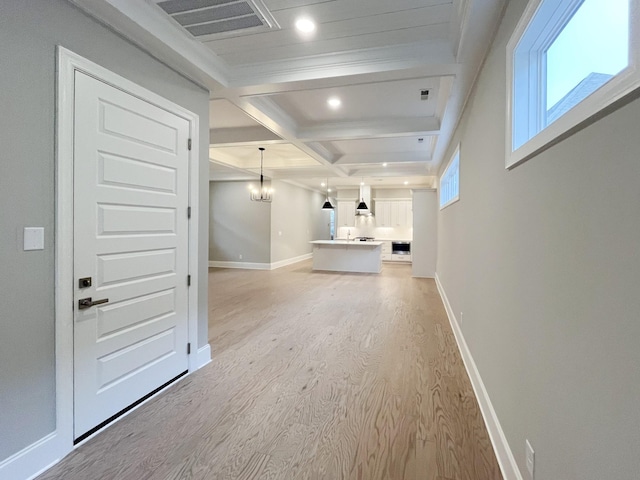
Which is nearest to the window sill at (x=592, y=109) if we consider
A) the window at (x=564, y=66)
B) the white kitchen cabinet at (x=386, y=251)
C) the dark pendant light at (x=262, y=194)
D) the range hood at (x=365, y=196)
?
the window at (x=564, y=66)

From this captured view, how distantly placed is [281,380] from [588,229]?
2418 millimetres

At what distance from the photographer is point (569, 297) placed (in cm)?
→ 109

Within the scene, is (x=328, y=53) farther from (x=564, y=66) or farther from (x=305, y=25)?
(x=564, y=66)

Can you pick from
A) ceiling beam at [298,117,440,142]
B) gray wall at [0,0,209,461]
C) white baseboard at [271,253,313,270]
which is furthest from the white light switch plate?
white baseboard at [271,253,313,270]

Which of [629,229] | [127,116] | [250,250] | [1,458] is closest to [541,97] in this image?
[629,229]

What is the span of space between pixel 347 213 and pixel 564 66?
10668mm

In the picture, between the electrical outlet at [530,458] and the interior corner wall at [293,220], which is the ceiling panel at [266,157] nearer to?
the interior corner wall at [293,220]

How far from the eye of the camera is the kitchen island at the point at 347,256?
345 inches

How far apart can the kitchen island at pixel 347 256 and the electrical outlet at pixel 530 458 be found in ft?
23.4

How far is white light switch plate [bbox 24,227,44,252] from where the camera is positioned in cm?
169

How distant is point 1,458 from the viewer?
5.23 ft

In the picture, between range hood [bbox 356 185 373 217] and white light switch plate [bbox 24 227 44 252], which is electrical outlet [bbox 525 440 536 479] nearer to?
white light switch plate [bbox 24 227 44 252]

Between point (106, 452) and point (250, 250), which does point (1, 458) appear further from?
point (250, 250)

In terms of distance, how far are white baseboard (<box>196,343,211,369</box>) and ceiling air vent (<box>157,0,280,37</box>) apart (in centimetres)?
261
